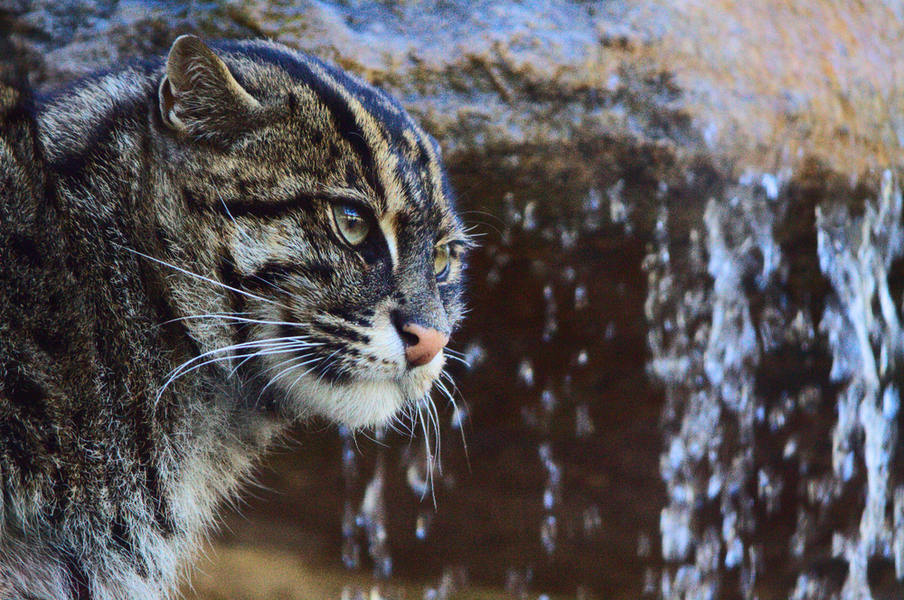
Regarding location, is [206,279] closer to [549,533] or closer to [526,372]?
[526,372]

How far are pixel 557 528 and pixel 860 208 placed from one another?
9.02 feet

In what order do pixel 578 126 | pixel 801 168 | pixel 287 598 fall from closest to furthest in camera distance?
pixel 578 126, pixel 801 168, pixel 287 598

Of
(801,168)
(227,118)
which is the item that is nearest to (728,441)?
(801,168)

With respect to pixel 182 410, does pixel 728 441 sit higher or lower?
lower

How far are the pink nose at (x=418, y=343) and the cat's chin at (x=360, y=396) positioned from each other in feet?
0.20

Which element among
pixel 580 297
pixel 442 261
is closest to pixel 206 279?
pixel 442 261

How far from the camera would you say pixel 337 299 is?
215 cm

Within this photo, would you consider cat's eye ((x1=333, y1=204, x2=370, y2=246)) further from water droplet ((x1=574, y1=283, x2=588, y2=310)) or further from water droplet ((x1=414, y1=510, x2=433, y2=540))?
water droplet ((x1=414, y1=510, x2=433, y2=540))

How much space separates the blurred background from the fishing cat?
0.85 meters

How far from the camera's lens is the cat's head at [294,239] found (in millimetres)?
2146

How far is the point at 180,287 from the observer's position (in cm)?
221

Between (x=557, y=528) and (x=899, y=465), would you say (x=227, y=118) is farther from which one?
(x=899, y=465)

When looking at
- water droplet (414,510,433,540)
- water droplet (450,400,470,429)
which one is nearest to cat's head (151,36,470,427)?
water droplet (450,400,470,429)

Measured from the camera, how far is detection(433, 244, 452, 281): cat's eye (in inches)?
104
